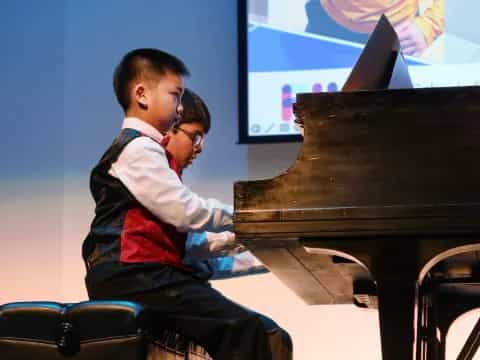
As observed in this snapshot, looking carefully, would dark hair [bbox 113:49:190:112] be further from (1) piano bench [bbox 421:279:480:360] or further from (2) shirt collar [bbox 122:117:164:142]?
(1) piano bench [bbox 421:279:480:360]

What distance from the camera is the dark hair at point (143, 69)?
2084 millimetres

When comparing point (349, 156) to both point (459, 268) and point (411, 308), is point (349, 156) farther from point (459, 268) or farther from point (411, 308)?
point (459, 268)

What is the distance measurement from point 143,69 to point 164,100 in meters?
0.13

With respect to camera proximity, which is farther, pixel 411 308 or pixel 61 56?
pixel 61 56

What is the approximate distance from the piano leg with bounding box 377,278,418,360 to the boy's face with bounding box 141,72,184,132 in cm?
94

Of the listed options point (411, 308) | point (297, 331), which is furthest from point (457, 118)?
point (297, 331)

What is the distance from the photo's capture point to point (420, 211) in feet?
3.82

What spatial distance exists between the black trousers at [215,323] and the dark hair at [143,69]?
0.59m

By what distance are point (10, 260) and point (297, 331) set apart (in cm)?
129

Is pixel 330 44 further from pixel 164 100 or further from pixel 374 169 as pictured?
pixel 374 169

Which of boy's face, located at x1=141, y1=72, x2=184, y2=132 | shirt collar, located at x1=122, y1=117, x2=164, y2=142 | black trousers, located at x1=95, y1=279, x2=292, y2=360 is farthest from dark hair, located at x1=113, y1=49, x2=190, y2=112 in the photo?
black trousers, located at x1=95, y1=279, x2=292, y2=360

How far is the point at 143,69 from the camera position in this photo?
82.4 inches

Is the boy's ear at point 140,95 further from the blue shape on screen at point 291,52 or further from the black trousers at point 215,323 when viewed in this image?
the blue shape on screen at point 291,52

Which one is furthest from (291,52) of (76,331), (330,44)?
(76,331)
